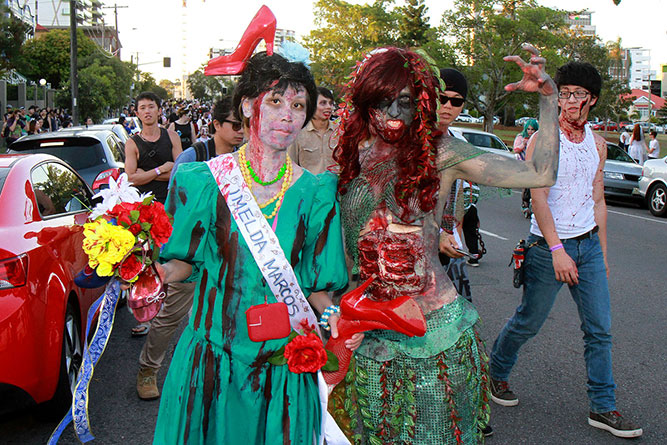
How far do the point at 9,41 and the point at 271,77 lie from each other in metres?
25.6

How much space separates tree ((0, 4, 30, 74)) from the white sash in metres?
24.3

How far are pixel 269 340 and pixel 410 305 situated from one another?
48 cm

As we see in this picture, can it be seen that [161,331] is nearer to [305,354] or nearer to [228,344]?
[228,344]

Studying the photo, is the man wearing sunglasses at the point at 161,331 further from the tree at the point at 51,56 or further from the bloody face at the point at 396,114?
the tree at the point at 51,56

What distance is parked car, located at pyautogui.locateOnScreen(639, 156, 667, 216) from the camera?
1362 centimetres

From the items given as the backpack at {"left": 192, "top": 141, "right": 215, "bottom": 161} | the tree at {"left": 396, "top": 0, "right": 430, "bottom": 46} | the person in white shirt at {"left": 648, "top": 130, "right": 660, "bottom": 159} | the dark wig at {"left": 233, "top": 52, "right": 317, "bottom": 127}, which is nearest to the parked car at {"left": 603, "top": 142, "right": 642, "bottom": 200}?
the person in white shirt at {"left": 648, "top": 130, "right": 660, "bottom": 159}

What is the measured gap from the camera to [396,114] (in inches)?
91.2

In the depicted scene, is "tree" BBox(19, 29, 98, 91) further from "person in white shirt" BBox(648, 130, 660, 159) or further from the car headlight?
the car headlight

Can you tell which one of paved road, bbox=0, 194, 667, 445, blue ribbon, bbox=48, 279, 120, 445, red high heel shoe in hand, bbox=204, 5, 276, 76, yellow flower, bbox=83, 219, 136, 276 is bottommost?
paved road, bbox=0, 194, 667, 445

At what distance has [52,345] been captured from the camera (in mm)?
3654

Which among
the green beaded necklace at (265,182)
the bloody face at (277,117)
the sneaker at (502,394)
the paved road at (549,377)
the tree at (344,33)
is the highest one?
the tree at (344,33)

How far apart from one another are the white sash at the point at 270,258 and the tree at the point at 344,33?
5361 centimetres

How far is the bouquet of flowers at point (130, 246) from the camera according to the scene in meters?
2.10

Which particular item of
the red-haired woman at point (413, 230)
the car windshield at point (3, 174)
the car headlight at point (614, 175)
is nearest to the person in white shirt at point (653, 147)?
the car headlight at point (614, 175)
